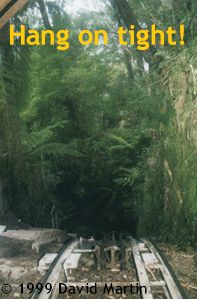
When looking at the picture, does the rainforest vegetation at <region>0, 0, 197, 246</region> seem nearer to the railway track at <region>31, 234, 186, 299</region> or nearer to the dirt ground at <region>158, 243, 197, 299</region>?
the dirt ground at <region>158, 243, 197, 299</region>

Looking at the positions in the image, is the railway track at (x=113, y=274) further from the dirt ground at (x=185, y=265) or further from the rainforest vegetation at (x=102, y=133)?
the rainforest vegetation at (x=102, y=133)

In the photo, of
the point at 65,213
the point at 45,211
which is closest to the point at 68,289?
the point at 45,211

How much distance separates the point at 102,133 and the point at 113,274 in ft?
19.4

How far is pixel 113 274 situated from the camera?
402cm

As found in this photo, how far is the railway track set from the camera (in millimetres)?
3318

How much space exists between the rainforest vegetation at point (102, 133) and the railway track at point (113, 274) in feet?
3.13

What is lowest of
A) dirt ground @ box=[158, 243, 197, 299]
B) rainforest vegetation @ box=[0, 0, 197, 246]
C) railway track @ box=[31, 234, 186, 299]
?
dirt ground @ box=[158, 243, 197, 299]

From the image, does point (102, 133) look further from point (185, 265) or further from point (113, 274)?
point (113, 274)

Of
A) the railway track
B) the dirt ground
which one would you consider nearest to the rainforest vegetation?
the dirt ground

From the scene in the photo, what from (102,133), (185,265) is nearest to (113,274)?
(185,265)

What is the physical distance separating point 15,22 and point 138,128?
746cm

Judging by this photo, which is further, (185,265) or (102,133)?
(102,133)

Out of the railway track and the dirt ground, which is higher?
the railway track

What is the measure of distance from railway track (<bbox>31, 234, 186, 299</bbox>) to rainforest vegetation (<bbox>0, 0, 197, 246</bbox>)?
37.6 inches
